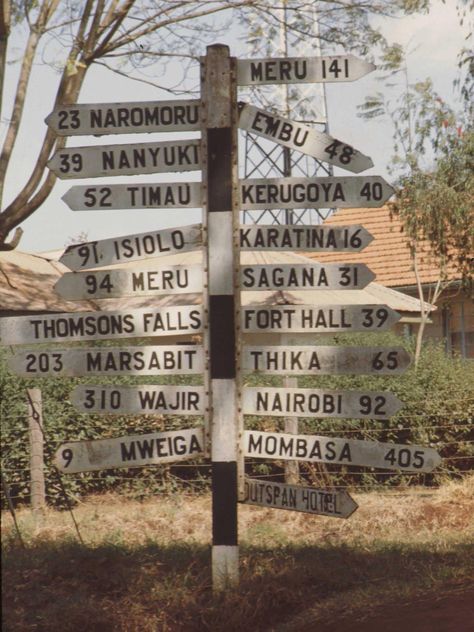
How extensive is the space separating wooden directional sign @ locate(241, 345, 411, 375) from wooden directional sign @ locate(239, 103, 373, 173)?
124 cm

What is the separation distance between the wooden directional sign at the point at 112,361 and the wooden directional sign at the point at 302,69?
1.83m

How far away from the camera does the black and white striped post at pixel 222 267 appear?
22.0ft

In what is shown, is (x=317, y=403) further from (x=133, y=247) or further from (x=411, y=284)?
(x=411, y=284)

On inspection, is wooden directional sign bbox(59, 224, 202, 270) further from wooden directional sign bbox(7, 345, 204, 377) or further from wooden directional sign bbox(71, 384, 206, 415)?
wooden directional sign bbox(71, 384, 206, 415)

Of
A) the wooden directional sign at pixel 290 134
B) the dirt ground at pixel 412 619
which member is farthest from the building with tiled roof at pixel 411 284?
the dirt ground at pixel 412 619

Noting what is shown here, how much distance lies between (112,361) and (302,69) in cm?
229

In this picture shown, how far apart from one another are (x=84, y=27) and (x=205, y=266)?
8280mm

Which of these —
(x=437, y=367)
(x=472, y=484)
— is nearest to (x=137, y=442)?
(x=472, y=484)

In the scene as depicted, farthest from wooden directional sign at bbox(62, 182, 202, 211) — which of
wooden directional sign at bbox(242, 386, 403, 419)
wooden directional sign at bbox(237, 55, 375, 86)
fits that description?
wooden directional sign at bbox(242, 386, 403, 419)

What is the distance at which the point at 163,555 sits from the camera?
7402mm

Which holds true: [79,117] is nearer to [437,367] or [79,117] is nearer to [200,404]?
[200,404]

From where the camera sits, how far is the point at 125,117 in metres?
6.84

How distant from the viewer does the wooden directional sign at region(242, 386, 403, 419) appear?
22.2ft

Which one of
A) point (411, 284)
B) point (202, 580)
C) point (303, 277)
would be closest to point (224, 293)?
point (303, 277)
